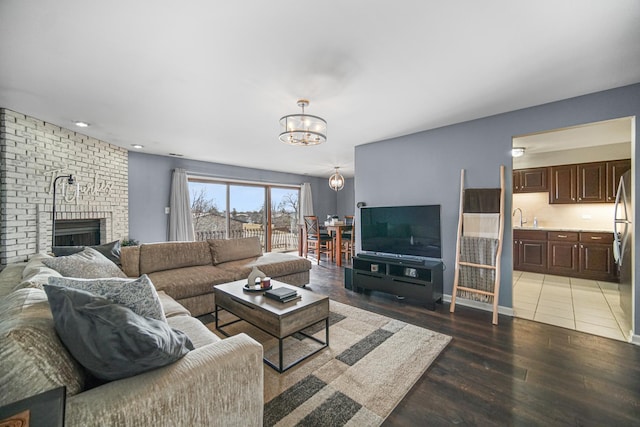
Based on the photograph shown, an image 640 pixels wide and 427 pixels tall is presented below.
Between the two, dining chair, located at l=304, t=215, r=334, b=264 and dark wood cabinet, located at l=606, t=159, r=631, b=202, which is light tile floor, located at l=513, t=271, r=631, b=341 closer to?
dark wood cabinet, located at l=606, t=159, r=631, b=202

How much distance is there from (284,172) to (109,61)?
5.56 metres

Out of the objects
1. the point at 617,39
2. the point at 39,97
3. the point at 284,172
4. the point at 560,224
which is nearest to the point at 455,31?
the point at 617,39

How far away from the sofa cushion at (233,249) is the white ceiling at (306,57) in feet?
5.67

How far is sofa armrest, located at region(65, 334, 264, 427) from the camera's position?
2.93 ft

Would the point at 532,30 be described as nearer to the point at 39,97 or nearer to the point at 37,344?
the point at 37,344

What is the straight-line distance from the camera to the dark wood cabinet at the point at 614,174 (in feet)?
13.8

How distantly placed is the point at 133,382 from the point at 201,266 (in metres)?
2.67

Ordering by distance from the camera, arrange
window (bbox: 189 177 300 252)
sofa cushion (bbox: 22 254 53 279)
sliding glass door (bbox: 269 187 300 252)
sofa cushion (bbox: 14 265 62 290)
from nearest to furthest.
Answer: sofa cushion (bbox: 14 265 62 290) → sofa cushion (bbox: 22 254 53 279) → window (bbox: 189 177 300 252) → sliding glass door (bbox: 269 187 300 252)

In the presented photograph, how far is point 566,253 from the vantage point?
14.9 ft

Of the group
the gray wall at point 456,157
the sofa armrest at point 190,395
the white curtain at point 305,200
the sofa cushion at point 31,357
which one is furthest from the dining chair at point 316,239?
the sofa cushion at point 31,357

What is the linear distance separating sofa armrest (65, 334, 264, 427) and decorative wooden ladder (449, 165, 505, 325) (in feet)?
8.99

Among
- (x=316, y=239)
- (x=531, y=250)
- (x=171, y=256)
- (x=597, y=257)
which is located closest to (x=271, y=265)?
(x=171, y=256)

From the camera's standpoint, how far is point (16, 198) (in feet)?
9.72

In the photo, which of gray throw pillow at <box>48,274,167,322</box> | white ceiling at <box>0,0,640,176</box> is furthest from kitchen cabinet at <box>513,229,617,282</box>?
gray throw pillow at <box>48,274,167,322</box>
